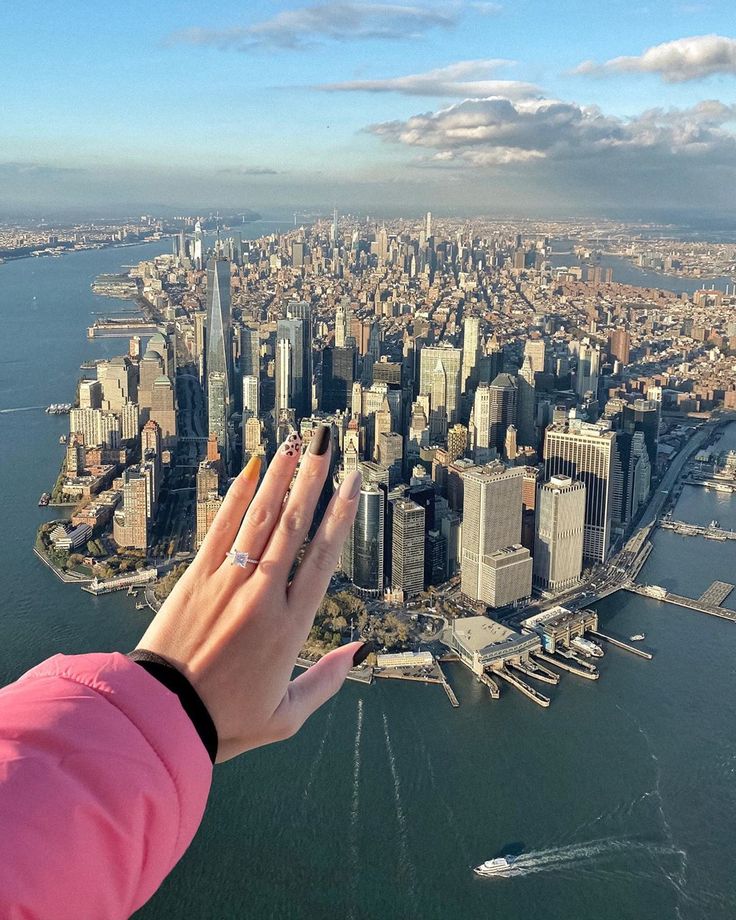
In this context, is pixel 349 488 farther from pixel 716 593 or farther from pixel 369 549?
pixel 716 593

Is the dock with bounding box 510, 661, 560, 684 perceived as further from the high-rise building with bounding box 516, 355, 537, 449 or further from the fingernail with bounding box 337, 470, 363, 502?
the fingernail with bounding box 337, 470, 363, 502

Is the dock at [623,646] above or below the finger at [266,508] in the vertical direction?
below

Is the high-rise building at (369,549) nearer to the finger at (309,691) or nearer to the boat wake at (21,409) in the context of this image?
the boat wake at (21,409)

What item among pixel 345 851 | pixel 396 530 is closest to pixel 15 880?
pixel 345 851

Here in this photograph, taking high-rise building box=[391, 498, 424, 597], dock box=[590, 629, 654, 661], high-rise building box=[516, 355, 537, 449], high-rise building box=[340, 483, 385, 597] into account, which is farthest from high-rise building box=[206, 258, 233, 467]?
dock box=[590, 629, 654, 661]

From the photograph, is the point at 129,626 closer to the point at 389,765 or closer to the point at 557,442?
the point at 389,765

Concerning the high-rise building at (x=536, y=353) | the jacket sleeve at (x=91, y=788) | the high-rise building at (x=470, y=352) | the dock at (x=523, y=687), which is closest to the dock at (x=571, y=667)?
the dock at (x=523, y=687)
